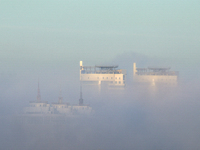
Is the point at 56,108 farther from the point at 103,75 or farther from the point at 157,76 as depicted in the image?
the point at 157,76

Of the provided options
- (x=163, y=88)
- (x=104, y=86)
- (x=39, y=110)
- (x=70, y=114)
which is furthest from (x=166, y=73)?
(x=39, y=110)

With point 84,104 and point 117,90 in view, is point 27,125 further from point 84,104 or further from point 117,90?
point 117,90

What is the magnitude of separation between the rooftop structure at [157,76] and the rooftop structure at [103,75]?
98 centimetres

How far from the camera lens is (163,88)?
12633 millimetres

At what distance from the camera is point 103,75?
1243cm

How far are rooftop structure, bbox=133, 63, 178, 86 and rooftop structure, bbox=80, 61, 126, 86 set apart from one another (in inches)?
38.4

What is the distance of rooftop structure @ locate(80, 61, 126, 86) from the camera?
485 inches

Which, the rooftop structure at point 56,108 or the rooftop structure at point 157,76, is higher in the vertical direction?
the rooftop structure at point 157,76

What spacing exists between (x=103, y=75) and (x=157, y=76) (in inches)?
106

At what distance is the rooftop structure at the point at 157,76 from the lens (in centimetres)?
1282

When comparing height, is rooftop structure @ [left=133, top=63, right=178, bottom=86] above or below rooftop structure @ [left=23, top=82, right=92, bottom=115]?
above

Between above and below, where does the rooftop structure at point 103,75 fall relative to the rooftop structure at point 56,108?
above

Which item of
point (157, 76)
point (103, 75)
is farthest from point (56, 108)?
point (157, 76)

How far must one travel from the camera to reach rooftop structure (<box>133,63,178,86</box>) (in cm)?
1282
